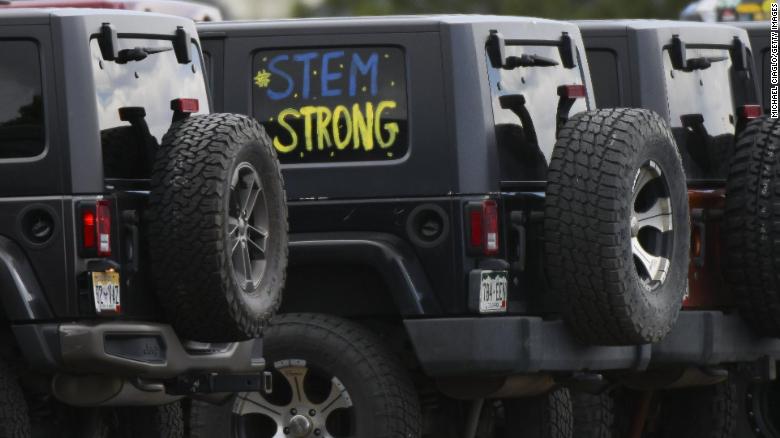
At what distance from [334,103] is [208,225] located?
5.77 ft

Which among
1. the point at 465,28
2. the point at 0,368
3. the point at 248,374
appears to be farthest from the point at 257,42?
the point at 0,368

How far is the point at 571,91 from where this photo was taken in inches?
421

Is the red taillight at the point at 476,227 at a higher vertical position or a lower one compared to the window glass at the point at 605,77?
lower

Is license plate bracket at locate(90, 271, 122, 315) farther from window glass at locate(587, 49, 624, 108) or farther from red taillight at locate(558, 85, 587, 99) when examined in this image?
window glass at locate(587, 49, 624, 108)

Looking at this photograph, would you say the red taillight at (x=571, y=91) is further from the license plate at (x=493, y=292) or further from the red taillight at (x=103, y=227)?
the red taillight at (x=103, y=227)

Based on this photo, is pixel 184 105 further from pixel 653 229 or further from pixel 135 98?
pixel 653 229

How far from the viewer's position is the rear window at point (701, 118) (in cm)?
1177

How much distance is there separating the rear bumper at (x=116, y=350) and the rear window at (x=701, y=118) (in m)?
3.23

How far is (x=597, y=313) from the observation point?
33.6ft

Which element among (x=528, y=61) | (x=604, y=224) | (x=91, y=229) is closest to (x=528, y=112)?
(x=528, y=61)

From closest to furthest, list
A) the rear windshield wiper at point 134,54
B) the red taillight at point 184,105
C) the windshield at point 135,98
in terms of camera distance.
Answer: the windshield at point 135,98 < the rear windshield wiper at point 134,54 < the red taillight at point 184,105

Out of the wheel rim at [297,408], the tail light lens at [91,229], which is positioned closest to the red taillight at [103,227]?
the tail light lens at [91,229]

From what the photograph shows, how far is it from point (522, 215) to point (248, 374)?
4.87 ft

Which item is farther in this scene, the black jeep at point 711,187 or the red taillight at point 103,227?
the black jeep at point 711,187
